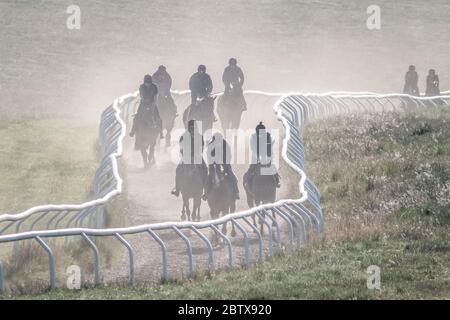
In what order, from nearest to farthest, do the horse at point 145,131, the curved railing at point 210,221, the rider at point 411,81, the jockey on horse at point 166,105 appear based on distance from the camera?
the curved railing at point 210,221 → the horse at point 145,131 → the jockey on horse at point 166,105 → the rider at point 411,81

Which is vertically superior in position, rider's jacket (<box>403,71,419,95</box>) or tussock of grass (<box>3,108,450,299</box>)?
rider's jacket (<box>403,71,419,95</box>)

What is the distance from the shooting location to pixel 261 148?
1870cm

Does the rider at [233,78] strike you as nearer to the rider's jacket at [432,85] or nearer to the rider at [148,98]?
the rider at [148,98]

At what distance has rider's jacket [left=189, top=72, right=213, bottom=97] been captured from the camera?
86.1 feet

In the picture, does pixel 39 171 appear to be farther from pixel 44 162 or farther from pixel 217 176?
pixel 217 176

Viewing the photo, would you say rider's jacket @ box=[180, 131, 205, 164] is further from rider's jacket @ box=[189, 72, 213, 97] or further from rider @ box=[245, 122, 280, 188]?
rider's jacket @ box=[189, 72, 213, 97]

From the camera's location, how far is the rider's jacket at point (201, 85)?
26.2 metres

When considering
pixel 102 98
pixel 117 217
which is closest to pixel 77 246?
pixel 117 217

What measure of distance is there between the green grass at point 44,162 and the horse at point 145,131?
1.06 m

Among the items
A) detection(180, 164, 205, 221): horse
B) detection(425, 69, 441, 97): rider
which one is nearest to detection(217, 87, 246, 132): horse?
detection(180, 164, 205, 221): horse

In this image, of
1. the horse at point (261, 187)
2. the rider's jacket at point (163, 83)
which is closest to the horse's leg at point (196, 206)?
the horse at point (261, 187)

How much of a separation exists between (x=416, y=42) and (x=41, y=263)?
153 feet

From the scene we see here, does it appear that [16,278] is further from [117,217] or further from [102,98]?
[102,98]

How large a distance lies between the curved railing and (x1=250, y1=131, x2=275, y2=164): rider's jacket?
63 centimetres
